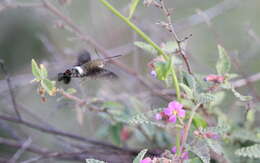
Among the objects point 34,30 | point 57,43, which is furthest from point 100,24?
point 34,30

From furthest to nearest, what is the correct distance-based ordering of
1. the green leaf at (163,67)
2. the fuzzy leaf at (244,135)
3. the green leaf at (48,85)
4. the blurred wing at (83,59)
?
the fuzzy leaf at (244,135), the blurred wing at (83,59), the green leaf at (48,85), the green leaf at (163,67)

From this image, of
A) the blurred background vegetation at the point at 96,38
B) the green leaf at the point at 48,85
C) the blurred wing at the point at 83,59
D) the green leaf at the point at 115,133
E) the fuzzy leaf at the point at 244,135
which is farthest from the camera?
the blurred background vegetation at the point at 96,38

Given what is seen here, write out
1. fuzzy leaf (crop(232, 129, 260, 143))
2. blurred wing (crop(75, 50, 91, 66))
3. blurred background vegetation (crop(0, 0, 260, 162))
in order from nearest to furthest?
blurred wing (crop(75, 50, 91, 66)) → fuzzy leaf (crop(232, 129, 260, 143)) → blurred background vegetation (crop(0, 0, 260, 162))

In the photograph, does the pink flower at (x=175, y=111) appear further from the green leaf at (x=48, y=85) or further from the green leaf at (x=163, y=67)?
the green leaf at (x=48, y=85)

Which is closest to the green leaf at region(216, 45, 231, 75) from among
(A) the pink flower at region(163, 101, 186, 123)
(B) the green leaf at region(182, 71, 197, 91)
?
(B) the green leaf at region(182, 71, 197, 91)

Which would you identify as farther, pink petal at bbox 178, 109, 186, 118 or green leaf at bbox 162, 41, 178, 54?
green leaf at bbox 162, 41, 178, 54

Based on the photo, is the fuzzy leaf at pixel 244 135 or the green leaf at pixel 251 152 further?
the fuzzy leaf at pixel 244 135

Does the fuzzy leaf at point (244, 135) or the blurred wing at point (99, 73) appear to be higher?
the blurred wing at point (99, 73)

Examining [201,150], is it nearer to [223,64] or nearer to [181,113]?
[181,113]

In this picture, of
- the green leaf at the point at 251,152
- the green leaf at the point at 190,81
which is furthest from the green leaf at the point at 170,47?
the green leaf at the point at 251,152

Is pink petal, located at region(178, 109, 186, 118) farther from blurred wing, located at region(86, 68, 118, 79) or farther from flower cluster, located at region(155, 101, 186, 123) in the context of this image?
blurred wing, located at region(86, 68, 118, 79)

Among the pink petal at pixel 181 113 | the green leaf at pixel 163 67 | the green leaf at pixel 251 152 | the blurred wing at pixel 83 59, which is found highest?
the blurred wing at pixel 83 59
